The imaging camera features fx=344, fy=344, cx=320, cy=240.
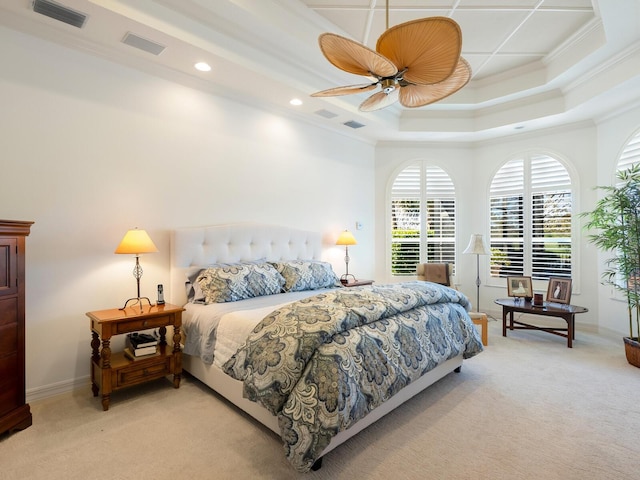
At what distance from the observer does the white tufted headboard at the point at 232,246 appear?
340 centimetres

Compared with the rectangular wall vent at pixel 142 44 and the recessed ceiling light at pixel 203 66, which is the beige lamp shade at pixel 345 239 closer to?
the recessed ceiling light at pixel 203 66

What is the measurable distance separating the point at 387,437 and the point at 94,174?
→ 3.13 m

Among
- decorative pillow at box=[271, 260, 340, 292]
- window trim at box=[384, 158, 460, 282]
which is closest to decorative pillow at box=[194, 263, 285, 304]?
decorative pillow at box=[271, 260, 340, 292]

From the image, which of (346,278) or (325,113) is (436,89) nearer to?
(325,113)

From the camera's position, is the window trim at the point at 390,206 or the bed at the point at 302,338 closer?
the bed at the point at 302,338

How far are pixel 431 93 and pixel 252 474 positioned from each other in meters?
2.83

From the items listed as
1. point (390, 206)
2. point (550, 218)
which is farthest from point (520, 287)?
point (390, 206)

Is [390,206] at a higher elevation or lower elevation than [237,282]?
higher

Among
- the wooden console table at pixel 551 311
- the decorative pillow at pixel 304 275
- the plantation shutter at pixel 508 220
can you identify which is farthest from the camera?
the plantation shutter at pixel 508 220

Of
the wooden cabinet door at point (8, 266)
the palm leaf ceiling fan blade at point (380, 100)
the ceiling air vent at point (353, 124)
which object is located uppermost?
the ceiling air vent at point (353, 124)

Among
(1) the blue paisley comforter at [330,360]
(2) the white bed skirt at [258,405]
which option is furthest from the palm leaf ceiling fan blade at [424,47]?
(2) the white bed skirt at [258,405]

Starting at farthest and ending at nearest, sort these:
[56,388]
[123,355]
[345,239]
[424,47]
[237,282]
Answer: [345,239] → [237,282] → [123,355] → [56,388] → [424,47]

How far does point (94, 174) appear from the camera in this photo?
2994 millimetres

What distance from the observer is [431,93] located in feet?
8.76
